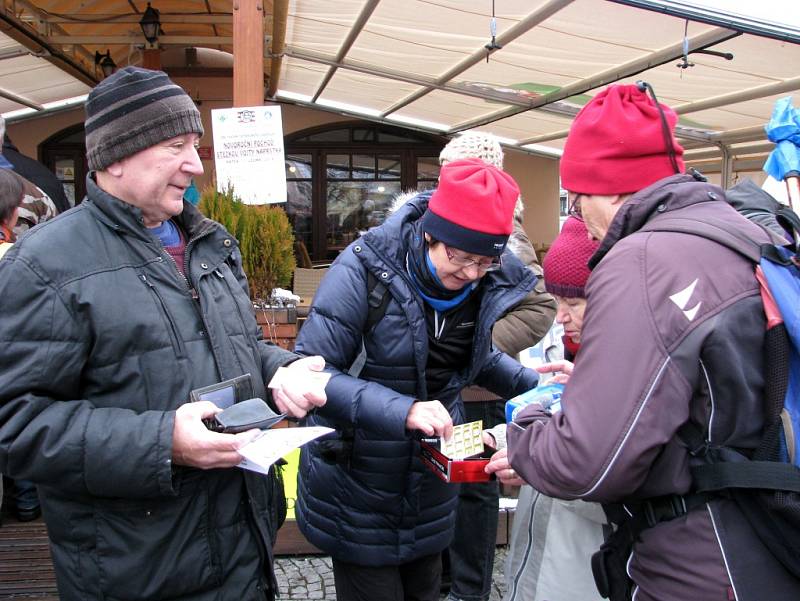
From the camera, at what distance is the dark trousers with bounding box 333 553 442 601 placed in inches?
96.9

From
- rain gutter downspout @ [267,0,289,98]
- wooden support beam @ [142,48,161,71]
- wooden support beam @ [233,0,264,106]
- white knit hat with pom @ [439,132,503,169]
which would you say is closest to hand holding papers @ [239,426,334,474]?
white knit hat with pom @ [439,132,503,169]

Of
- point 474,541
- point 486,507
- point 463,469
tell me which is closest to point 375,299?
point 463,469

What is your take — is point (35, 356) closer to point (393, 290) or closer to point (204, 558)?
point (204, 558)

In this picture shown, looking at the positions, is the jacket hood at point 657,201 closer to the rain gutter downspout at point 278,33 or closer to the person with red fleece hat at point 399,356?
the person with red fleece hat at point 399,356

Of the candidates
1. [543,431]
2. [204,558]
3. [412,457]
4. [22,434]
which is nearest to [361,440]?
[412,457]

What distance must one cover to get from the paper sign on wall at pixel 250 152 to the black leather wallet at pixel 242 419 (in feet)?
9.95

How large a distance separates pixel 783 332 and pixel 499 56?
6989 mm

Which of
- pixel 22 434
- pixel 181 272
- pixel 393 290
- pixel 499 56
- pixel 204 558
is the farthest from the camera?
pixel 499 56

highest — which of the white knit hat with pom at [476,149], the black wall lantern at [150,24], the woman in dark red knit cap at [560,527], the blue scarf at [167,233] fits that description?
the black wall lantern at [150,24]

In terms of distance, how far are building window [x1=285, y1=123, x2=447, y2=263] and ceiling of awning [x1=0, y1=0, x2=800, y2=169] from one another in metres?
0.84

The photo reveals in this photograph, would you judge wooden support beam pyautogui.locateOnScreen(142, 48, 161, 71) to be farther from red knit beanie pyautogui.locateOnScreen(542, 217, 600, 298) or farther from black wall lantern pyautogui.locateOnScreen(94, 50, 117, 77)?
red knit beanie pyautogui.locateOnScreen(542, 217, 600, 298)

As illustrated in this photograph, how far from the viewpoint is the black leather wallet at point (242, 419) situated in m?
1.67

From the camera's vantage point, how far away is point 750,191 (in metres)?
1.82

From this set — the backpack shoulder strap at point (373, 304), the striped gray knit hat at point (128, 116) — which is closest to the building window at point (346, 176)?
the backpack shoulder strap at point (373, 304)
